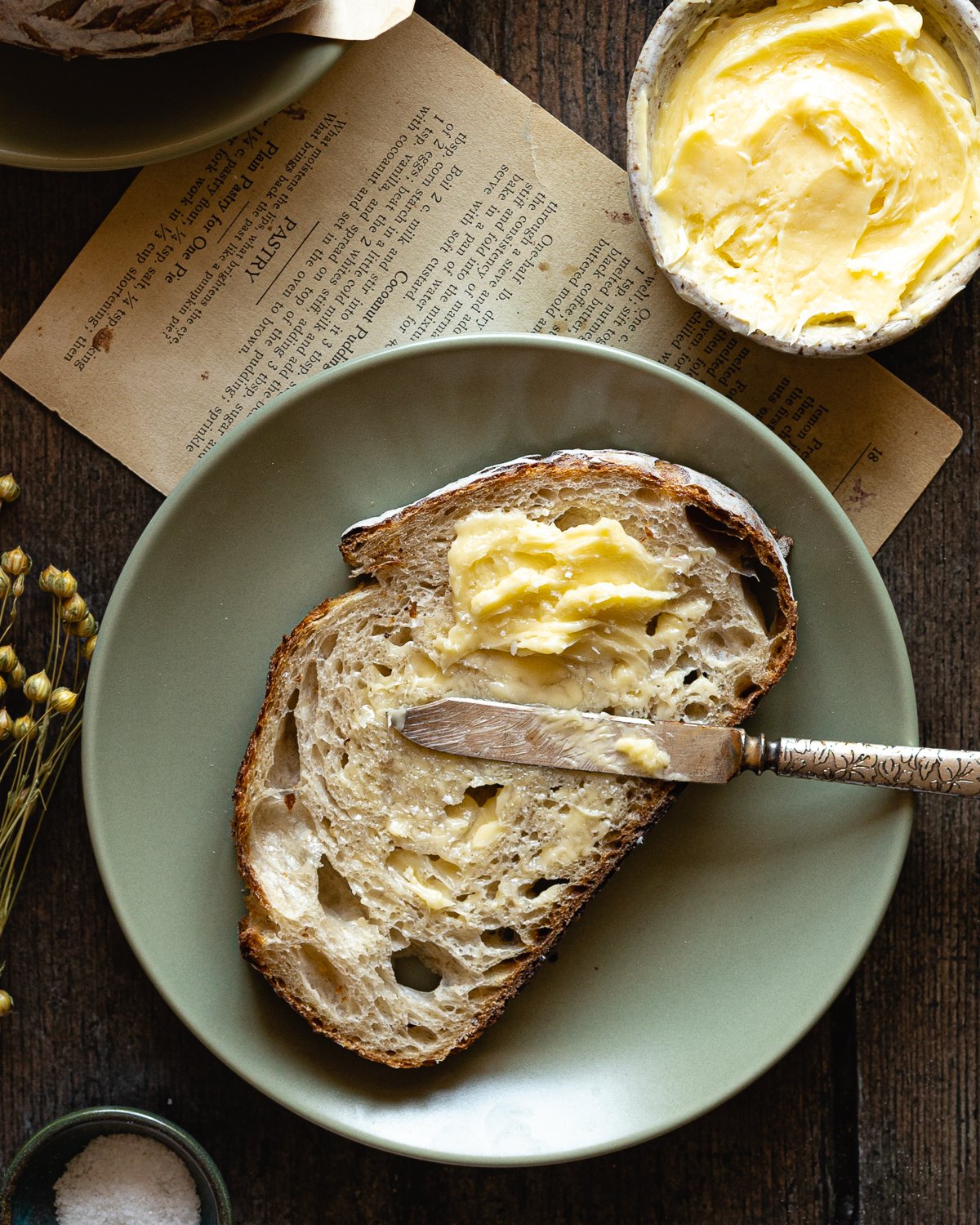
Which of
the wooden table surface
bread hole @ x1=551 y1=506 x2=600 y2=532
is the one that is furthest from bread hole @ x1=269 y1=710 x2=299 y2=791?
bread hole @ x1=551 y1=506 x2=600 y2=532

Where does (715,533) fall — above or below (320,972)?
above

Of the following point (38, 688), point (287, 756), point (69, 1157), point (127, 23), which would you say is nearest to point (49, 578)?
point (38, 688)

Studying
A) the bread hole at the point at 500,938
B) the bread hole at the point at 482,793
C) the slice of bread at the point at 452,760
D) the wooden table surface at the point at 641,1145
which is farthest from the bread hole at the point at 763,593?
the bread hole at the point at 500,938

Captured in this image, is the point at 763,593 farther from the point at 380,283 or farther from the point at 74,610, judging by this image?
the point at 74,610

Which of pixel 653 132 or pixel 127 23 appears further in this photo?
pixel 653 132

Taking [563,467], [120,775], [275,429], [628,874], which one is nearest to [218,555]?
[275,429]

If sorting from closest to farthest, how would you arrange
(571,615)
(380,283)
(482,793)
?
1. (571,615)
2. (482,793)
3. (380,283)

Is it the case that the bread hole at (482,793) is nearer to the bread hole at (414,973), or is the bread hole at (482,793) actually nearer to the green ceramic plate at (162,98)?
the bread hole at (414,973)

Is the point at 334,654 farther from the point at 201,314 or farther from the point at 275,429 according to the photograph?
the point at 201,314
